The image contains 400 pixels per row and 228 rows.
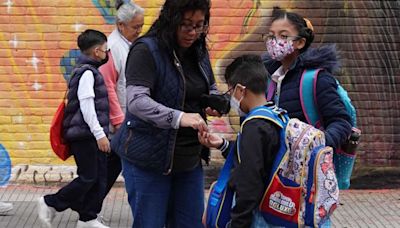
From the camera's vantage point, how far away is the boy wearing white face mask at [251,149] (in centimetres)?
330

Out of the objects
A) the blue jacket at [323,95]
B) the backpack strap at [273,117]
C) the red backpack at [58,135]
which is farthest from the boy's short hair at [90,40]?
the backpack strap at [273,117]

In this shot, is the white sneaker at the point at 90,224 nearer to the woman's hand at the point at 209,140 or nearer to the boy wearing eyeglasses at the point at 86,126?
the boy wearing eyeglasses at the point at 86,126

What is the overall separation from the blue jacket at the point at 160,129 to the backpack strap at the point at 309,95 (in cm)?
66

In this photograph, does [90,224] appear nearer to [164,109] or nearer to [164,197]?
[164,197]

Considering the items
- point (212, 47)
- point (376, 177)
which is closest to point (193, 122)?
point (212, 47)

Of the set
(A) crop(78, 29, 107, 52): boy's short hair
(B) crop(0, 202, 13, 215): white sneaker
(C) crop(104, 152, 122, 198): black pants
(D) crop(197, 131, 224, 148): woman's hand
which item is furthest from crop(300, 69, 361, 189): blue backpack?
(B) crop(0, 202, 13, 215): white sneaker


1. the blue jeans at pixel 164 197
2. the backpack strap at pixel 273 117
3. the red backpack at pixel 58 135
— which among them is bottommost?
the red backpack at pixel 58 135

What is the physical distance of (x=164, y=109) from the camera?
11.9 feet

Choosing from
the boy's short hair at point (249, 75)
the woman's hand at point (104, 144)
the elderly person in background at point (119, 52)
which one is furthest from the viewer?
the elderly person in background at point (119, 52)

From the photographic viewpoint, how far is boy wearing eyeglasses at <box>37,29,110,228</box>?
5438 millimetres

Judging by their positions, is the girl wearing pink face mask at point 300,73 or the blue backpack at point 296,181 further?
the girl wearing pink face mask at point 300,73

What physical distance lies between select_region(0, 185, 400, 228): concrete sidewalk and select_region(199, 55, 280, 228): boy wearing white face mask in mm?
2955

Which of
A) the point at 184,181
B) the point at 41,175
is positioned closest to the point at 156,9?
the point at 41,175

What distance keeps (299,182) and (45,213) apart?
9.45ft
